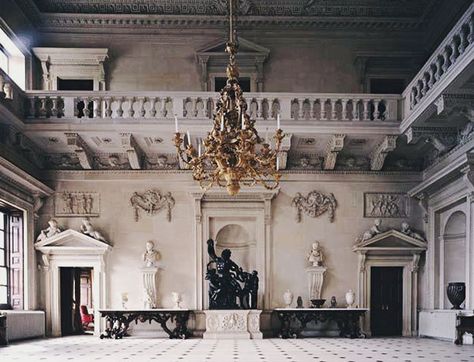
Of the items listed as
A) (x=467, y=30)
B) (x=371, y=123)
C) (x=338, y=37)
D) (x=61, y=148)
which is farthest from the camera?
(x=338, y=37)

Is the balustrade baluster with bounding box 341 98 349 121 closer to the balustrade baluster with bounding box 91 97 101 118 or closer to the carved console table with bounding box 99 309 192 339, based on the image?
the balustrade baluster with bounding box 91 97 101 118

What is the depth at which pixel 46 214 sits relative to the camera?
15.0 metres

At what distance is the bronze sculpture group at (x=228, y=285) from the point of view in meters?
14.0

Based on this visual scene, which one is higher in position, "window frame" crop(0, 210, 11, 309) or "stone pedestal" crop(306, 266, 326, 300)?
"window frame" crop(0, 210, 11, 309)

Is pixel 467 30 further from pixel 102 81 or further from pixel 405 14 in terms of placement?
pixel 102 81

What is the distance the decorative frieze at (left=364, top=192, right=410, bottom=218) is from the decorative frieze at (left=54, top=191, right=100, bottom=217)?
7.08 metres

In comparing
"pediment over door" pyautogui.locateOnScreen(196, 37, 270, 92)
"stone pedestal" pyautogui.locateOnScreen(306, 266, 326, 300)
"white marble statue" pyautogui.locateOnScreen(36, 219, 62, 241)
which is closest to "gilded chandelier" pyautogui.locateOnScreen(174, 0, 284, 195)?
"stone pedestal" pyautogui.locateOnScreen(306, 266, 326, 300)

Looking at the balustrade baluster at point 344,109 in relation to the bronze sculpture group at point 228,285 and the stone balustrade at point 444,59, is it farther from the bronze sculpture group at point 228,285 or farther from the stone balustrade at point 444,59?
the bronze sculpture group at point 228,285

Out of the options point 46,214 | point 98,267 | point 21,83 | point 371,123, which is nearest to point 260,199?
point 371,123

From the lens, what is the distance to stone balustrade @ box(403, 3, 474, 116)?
911 centimetres

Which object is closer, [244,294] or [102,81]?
[244,294]

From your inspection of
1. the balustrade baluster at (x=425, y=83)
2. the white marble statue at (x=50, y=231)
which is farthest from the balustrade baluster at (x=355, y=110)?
the white marble statue at (x=50, y=231)

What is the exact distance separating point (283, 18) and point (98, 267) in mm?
8061

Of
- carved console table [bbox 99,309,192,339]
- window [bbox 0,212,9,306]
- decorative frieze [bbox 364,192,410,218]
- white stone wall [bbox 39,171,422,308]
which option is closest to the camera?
window [bbox 0,212,9,306]
